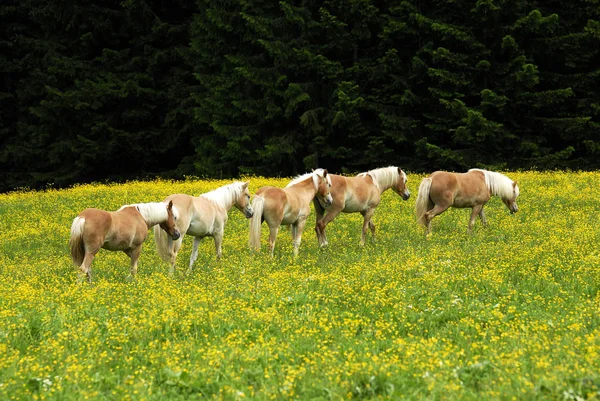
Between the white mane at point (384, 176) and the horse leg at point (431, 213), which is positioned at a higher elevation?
the white mane at point (384, 176)

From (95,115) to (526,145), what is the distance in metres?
23.4

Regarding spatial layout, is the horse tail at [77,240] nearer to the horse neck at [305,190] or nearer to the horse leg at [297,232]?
the horse leg at [297,232]

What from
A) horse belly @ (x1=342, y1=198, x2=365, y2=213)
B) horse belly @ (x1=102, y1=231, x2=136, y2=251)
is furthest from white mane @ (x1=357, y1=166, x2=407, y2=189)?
horse belly @ (x1=102, y1=231, x2=136, y2=251)

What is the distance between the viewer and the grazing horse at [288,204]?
12812mm

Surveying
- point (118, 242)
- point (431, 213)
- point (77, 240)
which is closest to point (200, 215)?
point (118, 242)

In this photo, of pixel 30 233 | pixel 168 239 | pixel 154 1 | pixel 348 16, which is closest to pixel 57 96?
pixel 154 1

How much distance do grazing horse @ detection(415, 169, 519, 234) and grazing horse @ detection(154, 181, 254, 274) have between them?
429 cm

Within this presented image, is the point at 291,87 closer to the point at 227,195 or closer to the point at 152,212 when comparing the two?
the point at 227,195

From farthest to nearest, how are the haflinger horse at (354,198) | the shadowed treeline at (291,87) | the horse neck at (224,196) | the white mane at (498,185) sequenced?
the shadowed treeline at (291,87), the white mane at (498,185), the haflinger horse at (354,198), the horse neck at (224,196)

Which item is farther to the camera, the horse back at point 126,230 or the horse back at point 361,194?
the horse back at point 361,194

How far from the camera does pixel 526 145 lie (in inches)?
1160

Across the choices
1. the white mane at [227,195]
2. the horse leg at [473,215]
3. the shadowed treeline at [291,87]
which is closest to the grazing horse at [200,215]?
the white mane at [227,195]

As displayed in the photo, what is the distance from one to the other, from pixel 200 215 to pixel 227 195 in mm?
1108

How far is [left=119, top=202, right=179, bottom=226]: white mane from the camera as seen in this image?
1127 centimetres
